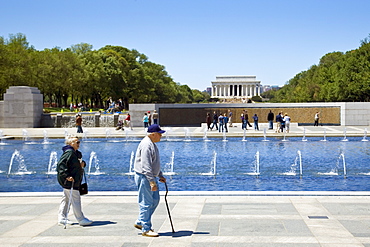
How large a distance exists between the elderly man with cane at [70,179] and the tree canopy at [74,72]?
45259 millimetres

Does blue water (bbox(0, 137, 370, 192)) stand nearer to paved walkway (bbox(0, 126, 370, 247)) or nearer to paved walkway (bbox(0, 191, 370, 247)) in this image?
paved walkway (bbox(0, 126, 370, 247))

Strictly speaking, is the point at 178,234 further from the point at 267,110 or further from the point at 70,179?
the point at 267,110

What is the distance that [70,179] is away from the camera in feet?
27.2

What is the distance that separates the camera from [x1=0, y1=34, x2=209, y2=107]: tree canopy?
5434cm

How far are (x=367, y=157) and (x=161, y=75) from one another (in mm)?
89551

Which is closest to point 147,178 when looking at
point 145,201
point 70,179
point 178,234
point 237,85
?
point 145,201

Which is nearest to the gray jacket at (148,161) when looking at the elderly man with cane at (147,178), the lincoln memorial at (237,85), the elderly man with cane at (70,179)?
the elderly man with cane at (147,178)

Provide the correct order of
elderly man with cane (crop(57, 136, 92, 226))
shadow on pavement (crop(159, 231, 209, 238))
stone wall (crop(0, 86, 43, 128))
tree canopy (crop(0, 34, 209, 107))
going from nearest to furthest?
1. shadow on pavement (crop(159, 231, 209, 238))
2. elderly man with cane (crop(57, 136, 92, 226))
3. stone wall (crop(0, 86, 43, 128))
4. tree canopy (crop(0, 34, 209, 107))

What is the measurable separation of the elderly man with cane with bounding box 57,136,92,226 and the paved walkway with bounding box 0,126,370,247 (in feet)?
0.59

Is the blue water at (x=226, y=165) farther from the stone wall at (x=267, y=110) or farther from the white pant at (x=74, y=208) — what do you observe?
the stone wall at (x=267, y=110)

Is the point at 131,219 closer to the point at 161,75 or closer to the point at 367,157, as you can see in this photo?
the point at 367,157

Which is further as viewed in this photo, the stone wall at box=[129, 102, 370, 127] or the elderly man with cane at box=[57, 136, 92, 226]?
the stone wall at box=[129, 102, 370, 127]

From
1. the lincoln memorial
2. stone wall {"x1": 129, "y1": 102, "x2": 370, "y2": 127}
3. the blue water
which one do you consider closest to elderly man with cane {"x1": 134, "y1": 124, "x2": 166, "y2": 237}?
the blue water

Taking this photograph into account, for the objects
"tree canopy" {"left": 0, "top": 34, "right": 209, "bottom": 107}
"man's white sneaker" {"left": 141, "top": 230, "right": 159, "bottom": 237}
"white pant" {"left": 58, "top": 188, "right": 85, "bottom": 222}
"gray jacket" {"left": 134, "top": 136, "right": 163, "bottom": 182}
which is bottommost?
"man's white sneaker" {"left": 141, "top": 230, "right": 159, "bottom": 237}
